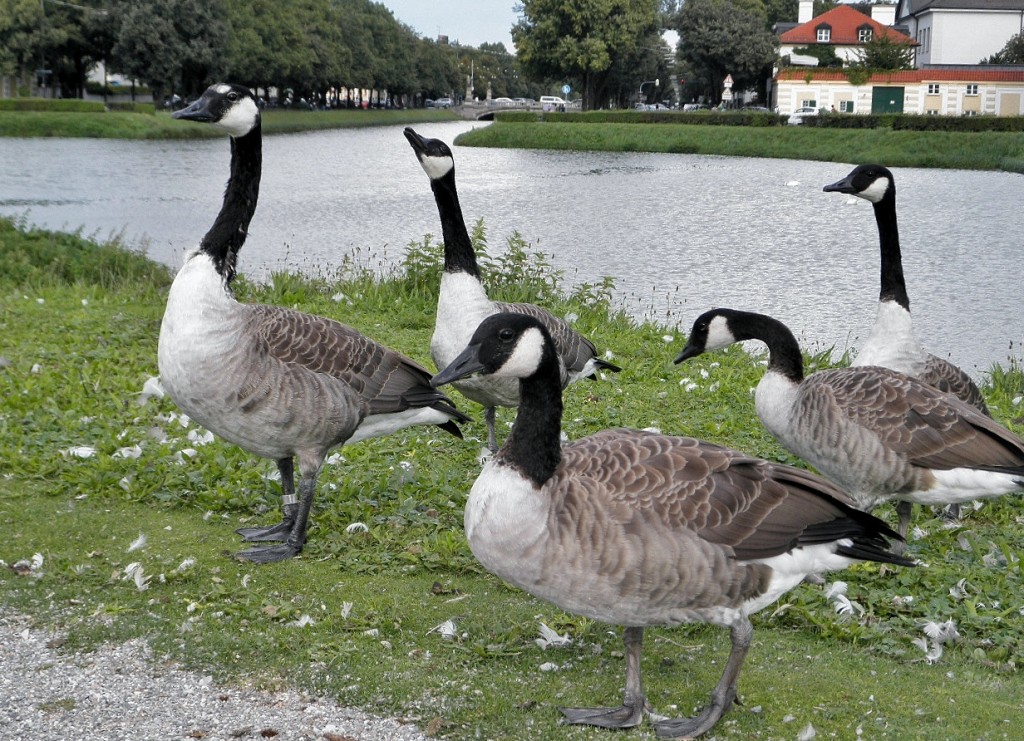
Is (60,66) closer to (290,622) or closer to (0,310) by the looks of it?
(0,310)

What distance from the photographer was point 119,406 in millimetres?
8656

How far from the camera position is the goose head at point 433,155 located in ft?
25.6

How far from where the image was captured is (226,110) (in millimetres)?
6379

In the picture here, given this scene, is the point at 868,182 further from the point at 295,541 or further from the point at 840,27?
the point at 840,27

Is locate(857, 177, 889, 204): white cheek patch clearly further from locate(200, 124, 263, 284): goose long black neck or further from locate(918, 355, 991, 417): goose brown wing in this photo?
locate(200, 124, 263, 284): goose long black neck

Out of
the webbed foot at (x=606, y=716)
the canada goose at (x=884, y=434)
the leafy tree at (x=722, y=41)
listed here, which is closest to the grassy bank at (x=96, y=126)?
the leafy tree at (x=722, y=41)

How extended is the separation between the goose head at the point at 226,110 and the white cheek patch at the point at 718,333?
3.20 m

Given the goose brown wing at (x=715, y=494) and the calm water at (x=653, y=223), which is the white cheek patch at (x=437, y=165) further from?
the calm water at (x=653, y=223)

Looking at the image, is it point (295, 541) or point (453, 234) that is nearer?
point (295, 541)

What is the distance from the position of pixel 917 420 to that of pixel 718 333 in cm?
137

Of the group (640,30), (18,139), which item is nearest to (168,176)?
(18,139)

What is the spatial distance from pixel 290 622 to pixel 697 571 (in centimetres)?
219

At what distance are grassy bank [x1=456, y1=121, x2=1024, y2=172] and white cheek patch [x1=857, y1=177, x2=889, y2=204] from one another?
3755 cm

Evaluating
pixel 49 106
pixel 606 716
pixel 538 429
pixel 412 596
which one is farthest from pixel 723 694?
pixel 49 106
